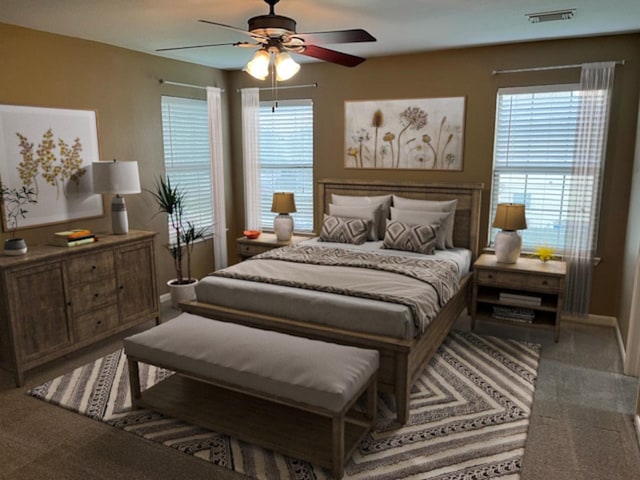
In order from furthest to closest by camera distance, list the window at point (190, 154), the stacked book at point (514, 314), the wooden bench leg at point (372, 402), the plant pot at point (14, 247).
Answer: the window at point (190, 154) → the stacked book at point (514, 314) → the plant pot at point (14, 247) → the wooden bench leg at point (372, 402)

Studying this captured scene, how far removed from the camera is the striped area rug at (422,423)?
2521 millimetres

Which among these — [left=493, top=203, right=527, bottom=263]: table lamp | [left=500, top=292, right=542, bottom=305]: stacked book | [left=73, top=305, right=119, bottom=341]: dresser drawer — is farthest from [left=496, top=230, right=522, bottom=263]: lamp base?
[left=73, top=305, right=119, bottom=341]: dresser drawer

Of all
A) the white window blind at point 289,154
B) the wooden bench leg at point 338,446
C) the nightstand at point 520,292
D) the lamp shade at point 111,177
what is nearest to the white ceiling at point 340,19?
the lamp shade at point 111,177

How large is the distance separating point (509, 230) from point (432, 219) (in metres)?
0.67

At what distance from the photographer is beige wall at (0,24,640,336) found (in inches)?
155

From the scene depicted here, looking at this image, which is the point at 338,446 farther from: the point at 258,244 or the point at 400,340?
the point at 258,244

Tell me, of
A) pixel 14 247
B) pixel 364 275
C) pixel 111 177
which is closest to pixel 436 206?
pixel 364 275

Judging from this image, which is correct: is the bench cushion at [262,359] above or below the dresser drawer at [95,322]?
above

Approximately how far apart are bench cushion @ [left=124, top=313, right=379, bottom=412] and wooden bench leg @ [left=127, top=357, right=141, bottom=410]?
74mm

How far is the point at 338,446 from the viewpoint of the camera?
7.89 feet

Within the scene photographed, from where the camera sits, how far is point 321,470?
2498 millimetres

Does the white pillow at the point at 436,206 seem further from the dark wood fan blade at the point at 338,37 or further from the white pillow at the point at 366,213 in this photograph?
the dark wood fan blade at the point at 338,37

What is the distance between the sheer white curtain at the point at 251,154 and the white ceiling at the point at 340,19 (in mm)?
1464

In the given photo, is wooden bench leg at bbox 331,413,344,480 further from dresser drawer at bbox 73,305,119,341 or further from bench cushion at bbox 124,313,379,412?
dresser drawer at bbox 73,305,119,341
